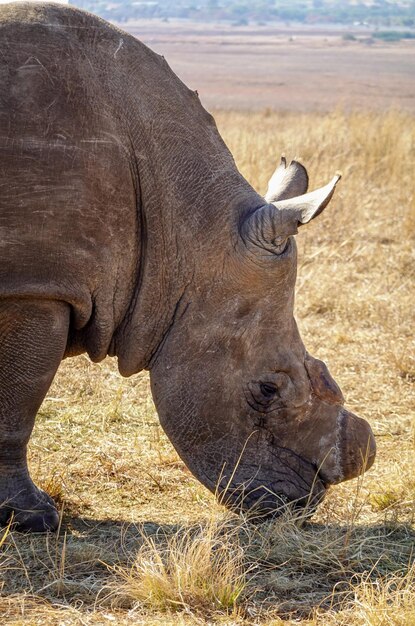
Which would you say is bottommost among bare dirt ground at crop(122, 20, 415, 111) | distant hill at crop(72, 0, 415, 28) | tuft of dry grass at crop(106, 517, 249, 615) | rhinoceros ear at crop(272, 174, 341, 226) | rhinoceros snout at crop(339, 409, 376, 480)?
distant hill at crop(72, 0, 415, 28)

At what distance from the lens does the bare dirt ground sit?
37.6 meters

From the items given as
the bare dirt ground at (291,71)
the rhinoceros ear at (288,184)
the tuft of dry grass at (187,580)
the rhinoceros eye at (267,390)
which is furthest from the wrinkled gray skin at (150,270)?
the bare dirt ground at (291,71)

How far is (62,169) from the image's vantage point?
194 inches

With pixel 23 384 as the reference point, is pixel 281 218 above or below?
above

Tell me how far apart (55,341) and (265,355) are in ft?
3.02

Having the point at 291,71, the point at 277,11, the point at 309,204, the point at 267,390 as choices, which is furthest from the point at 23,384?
the point at 277,11

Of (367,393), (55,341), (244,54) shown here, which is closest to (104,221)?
(55,341)

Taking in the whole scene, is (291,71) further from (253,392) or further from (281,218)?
(281,218)

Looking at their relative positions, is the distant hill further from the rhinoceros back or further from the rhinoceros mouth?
the rhinoceros mouth

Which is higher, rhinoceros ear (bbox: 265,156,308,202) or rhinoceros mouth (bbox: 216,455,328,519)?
rhinoceros ear (bbox: 265,156,308,202)

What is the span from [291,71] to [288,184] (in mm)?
51174

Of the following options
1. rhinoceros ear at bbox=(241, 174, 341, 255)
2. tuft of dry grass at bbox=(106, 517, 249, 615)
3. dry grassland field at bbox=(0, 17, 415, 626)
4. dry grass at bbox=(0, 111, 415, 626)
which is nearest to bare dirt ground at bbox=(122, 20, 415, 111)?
dry grassland field at bbox=(0, 17, 415, 626)

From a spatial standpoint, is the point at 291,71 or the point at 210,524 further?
the point at 291,71

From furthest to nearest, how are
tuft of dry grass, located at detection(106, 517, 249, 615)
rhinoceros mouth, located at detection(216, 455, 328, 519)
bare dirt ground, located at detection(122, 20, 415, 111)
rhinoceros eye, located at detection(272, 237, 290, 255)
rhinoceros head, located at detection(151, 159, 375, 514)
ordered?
bare dirt ground, located at detection(122, 20, 415, 111), rhinoceros mouth, located at detection(216, 455, 328, 519), rhinoceros head, located at detection(151, 159, 375, 514), rhinoceros eye, located at detection(272, 237, 290, 255), tuft of dry grass, located at detection(106, 517, 249, 615)
